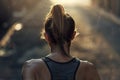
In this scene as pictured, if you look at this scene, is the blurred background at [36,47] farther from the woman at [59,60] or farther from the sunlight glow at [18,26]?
the woman at [59,60]

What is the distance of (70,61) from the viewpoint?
3.66 metres

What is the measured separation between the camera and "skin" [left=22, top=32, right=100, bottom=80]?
138 inches

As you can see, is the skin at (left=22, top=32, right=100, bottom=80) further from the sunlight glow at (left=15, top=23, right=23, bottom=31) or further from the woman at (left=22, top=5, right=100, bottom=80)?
→ the sunlight glow at (left=15, top=23, right=23, bottom=31)

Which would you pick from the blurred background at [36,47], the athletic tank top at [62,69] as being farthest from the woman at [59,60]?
the blurred background at [36,47]

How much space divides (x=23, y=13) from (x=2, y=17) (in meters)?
9.51

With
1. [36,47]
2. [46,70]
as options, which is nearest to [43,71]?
[46,70]

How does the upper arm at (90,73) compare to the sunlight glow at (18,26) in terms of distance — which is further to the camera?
the sunlight glow at (18,26)

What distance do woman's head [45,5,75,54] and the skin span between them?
4 centimetres

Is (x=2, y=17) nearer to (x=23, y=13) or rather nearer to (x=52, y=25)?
(x=23, y=13)

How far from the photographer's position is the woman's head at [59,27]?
3592 millimetres

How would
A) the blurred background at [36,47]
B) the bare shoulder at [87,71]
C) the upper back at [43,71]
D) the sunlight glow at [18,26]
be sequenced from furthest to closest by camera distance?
the sunlight glow at [18,26] → the blurred background at [36,47] → the bare shoulder at [87,71] → the upper back at [43,71]

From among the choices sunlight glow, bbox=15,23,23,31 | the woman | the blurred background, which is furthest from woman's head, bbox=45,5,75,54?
sunlight glow, bbox=15,23,23,31

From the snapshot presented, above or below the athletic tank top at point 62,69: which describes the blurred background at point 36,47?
below

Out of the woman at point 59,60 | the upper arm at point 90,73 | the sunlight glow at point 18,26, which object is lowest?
the sunlight glow at point 18,26
